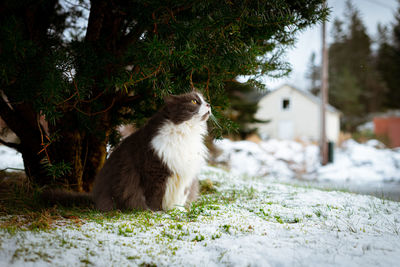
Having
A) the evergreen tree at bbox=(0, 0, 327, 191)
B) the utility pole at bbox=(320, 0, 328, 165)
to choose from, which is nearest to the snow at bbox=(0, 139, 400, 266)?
the evergreen tree at bbox=(0, 0, 327, 191)

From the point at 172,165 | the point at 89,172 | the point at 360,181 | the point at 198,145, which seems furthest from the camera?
the point at 360,181

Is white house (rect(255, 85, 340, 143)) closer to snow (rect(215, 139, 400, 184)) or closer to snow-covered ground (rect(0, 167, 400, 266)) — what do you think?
snow (rect(215, 139, 400, 184))

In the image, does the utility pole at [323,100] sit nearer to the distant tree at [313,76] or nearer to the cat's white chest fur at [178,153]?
the cat's white chest fur at [178,153]

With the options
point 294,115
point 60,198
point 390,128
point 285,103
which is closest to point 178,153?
point 60,198

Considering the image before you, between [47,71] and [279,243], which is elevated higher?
[47,71]

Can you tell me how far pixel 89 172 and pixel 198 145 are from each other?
1823 mm

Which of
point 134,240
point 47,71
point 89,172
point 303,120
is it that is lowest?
point 134,240

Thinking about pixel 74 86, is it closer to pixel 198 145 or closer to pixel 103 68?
pixel 103 68

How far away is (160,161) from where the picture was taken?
2861 millimetres

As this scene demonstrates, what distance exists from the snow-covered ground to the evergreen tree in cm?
81

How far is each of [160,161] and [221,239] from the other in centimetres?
107

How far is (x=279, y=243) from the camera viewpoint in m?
2.02

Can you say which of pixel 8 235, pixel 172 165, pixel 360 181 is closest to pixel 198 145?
pixel 172 165

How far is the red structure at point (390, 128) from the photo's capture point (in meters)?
16.4
